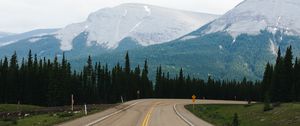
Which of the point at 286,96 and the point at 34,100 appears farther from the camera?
the point at 34,100

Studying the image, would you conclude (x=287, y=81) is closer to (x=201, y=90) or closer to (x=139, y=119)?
(x=139, y=119)

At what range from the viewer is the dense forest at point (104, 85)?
92.6m

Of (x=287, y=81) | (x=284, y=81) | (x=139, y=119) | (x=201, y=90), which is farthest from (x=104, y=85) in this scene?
(x=139, y=119)

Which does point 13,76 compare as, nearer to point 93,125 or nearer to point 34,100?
point 34,100

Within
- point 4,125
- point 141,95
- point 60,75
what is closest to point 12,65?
point 60,75

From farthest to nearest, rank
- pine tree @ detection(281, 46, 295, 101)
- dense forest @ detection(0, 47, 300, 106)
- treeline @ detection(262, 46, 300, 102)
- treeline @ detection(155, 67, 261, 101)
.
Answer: treeline @ detection(155, 67, 261, 101) < dense forest @ detection(0, 47, 300, 106) < pine tree @ detection(281, 46, 295, 101) < treeline @ detection(262, 46, 300, 102)

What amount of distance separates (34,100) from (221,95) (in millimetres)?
72525

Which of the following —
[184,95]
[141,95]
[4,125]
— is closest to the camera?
[4,125]

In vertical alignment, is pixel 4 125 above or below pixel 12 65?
below

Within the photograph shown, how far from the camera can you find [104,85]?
505ft

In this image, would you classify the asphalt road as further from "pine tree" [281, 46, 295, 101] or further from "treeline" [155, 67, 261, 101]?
"treeline" [155, 67, 261, 101]

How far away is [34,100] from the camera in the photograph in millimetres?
110875

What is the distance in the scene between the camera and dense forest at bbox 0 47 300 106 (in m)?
92.6

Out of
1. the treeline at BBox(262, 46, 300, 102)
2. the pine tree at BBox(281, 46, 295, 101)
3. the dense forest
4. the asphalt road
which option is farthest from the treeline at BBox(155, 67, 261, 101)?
the asphalt road
